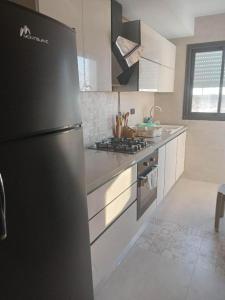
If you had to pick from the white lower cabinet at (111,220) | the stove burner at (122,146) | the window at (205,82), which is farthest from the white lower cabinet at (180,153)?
the white lower cabinet at (111,220)

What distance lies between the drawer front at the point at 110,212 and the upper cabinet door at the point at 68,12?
0.88m

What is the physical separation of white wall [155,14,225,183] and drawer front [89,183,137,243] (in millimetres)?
2157

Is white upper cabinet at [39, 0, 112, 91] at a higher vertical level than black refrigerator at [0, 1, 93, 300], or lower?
higher

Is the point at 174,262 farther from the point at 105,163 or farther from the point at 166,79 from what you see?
the point at 166,79

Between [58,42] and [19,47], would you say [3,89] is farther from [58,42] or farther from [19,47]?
[58,42]

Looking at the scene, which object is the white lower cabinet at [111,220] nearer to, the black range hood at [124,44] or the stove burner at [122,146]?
the stove burner at [122,146]

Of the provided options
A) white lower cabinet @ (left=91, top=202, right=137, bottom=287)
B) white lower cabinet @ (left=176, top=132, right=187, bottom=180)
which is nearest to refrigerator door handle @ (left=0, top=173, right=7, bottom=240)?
white lower cabinet @ (left=91, top=202, right=137, bottom=287)

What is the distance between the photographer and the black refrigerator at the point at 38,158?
74 centimetres

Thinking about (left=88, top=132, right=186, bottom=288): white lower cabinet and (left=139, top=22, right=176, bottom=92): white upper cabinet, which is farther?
(left=139, top=22, right=176, bottom=92): white upper cabinet

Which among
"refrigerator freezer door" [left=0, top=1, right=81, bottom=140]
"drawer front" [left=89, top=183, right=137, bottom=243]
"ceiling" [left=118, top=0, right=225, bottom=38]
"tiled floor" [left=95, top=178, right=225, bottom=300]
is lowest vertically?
"tiled floor" [left=95, top=178, right=225, bottom=300]

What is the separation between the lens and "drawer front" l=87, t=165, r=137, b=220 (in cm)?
140

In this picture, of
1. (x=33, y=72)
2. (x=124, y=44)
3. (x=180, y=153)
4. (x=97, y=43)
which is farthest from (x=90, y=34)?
(x=180, y=153)

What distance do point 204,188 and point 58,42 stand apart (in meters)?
3.25

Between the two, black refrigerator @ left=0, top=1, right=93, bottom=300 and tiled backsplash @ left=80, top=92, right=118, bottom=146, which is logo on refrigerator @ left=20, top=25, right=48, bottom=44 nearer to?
black refrigerator @ left=0, top=1, right=93, bottom=300
